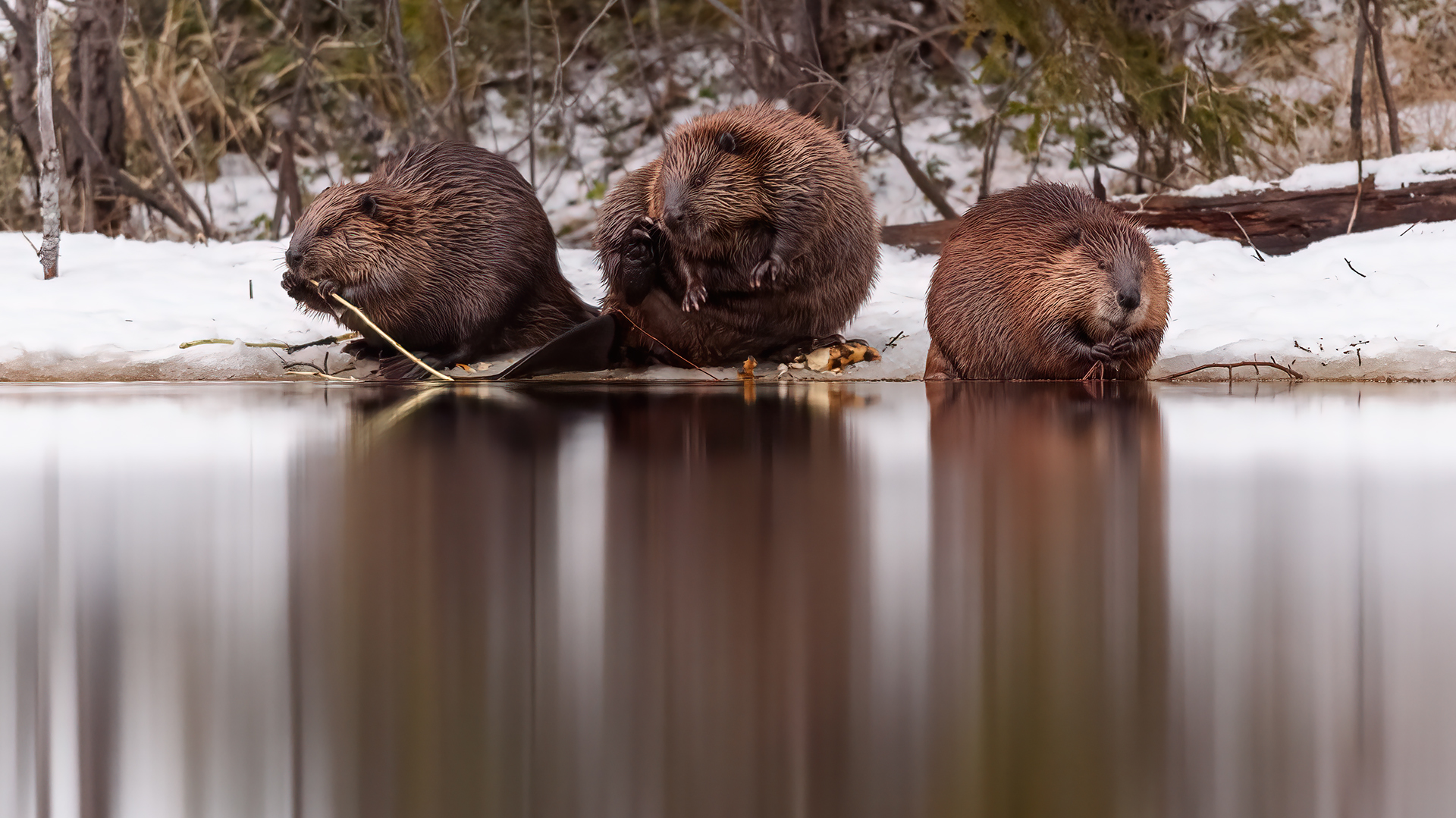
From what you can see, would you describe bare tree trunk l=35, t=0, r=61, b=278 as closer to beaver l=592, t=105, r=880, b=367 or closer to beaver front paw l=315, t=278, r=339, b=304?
beaver front paw l=315, t=278, r=339, b=304

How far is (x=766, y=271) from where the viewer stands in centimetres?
391

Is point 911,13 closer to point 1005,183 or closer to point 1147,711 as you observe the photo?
point 1005,183

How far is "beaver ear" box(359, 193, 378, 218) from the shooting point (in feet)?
14.0

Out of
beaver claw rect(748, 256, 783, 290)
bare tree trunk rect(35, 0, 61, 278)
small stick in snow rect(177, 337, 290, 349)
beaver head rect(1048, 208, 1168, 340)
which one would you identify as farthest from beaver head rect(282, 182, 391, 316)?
beaver head rect(1048, 208, 1168, 340)

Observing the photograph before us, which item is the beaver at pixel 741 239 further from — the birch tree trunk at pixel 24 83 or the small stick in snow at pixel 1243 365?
the birch tree trunk at pixel 24 83

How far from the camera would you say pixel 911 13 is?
8695 mm

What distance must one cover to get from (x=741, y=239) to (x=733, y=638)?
3.15 meters

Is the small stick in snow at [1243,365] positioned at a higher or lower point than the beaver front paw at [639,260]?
lower

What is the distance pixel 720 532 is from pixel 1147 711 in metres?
0.61

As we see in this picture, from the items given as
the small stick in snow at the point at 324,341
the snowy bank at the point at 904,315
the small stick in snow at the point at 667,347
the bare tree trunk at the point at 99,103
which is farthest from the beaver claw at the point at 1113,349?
the bare tree trunk at the point at 99,103

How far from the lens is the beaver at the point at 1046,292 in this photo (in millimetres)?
3516

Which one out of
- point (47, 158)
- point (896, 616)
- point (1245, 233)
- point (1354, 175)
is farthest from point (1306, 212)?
point (47, 158)

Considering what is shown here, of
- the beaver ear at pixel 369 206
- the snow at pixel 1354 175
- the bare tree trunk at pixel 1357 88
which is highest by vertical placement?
the bare tree trunk at pixel 1357 88

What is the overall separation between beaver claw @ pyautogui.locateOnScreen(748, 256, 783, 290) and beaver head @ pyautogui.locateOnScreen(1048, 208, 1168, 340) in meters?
0.90
